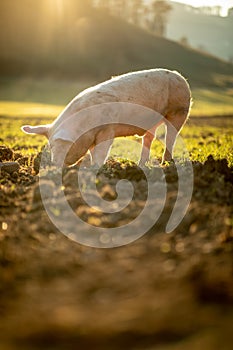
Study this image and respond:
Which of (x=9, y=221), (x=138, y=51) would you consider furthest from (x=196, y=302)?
(x=138, y=51)

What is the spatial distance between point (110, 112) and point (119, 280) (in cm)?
517

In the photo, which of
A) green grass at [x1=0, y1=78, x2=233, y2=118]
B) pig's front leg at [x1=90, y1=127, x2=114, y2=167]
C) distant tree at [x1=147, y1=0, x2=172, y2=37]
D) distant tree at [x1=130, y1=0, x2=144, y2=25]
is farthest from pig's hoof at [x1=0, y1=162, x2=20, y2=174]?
distant tree at [x1=130, y1=0, x2=144, y2=25]

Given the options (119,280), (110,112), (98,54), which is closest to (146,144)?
(110,112)

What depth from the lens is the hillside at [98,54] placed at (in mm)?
83062

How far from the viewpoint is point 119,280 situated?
4094 mm

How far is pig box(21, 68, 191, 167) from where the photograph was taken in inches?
342

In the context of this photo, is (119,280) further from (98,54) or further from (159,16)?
(159,16)

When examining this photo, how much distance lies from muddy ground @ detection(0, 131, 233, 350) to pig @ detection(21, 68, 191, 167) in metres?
2.34

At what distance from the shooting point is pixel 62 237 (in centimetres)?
519

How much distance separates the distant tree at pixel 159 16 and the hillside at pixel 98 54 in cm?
1440

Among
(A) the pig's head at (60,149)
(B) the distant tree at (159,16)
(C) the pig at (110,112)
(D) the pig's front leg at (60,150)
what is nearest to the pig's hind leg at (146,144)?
(C) the pig at (110,112)

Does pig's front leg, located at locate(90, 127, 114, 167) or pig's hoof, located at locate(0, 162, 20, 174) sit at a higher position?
pig's front leg, located at locate(90, 127, 114, 167)

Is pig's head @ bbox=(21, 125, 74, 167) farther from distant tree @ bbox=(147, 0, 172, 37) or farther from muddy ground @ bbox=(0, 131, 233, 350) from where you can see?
distant tree @ bbox=(147, 0, 172, 37)

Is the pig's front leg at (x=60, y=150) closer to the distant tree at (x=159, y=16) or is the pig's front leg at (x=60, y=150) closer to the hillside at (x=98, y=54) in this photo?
the hillside at (x=98, y=54)
